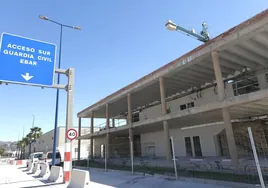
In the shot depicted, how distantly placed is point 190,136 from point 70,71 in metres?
15.5

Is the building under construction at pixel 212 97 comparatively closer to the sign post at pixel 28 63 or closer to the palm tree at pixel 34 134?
the sign post at pixel 28 63

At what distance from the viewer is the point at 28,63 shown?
979cm

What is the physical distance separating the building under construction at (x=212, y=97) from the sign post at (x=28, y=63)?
7009mm

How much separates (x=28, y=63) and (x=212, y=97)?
55.0 ft

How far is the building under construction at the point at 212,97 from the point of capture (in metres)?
12.2

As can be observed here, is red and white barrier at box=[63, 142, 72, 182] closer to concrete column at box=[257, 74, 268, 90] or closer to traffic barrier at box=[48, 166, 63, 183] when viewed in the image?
traffic barrier at box=[48, 166, 63, 183]

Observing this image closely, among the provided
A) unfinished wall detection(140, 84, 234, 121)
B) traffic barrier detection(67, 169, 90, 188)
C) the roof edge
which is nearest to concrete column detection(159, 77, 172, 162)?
the roof edge

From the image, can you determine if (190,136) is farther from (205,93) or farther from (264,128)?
(264,128)

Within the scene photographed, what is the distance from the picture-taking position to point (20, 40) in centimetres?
991

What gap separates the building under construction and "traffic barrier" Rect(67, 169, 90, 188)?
18.5 ft

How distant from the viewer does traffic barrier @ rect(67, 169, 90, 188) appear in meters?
8.25

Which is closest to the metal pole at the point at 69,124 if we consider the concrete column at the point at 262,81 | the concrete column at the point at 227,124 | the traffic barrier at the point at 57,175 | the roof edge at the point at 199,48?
the traffic barrier at the point at 57,175

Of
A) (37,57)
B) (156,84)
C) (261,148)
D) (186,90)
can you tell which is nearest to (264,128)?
(261,148)

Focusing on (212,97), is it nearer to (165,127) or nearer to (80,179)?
(165,127)
